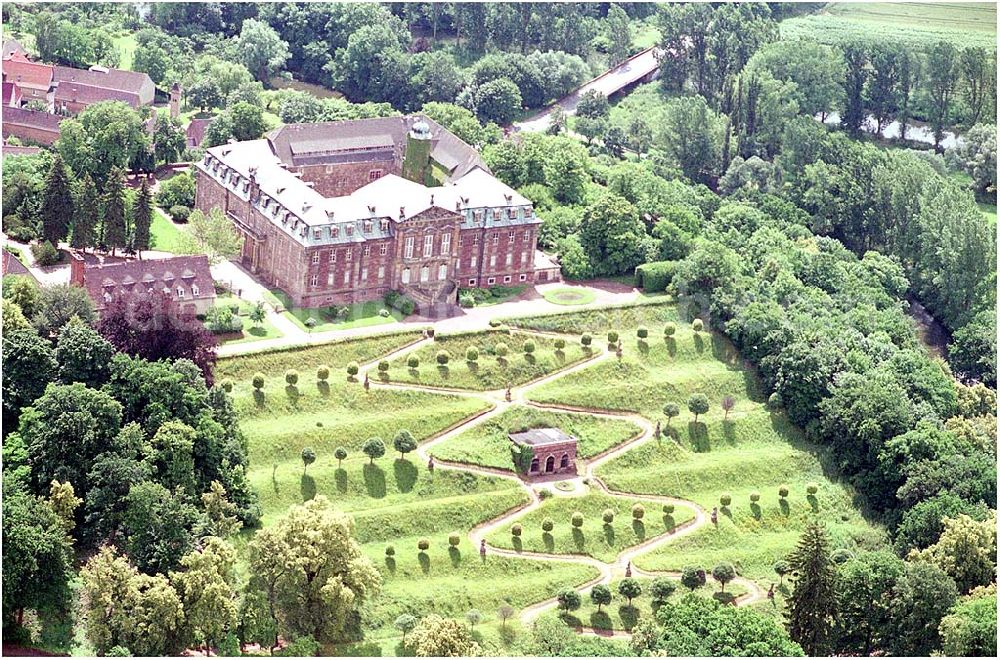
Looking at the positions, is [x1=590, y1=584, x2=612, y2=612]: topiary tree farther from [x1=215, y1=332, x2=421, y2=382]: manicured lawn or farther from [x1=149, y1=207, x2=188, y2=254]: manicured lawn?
[x1=149, y1=207, x2=188, y2=254]: manicured lawn

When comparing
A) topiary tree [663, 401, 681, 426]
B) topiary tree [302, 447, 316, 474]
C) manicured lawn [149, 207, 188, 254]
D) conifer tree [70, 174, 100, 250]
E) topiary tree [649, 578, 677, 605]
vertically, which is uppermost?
conifer tree [70, 174, 100, 250]

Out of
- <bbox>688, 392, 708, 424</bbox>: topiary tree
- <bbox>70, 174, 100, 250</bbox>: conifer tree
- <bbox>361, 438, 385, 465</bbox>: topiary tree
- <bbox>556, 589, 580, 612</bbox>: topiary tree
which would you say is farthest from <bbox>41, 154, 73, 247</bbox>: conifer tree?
<bbox>556, 589, 580, 612</bbox>: topiary tree

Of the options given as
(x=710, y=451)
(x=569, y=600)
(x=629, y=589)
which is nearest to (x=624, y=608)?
(x=629, y=589)

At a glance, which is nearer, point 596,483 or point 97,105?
point 596,483

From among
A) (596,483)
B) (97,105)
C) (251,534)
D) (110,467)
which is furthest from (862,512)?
(97,105)

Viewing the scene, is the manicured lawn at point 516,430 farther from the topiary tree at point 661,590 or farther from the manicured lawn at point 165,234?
the manicured lawn at point 165,234

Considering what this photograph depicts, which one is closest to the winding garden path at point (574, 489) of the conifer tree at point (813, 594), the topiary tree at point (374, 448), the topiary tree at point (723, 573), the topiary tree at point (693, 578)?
the topiary tree at point (723, 573)

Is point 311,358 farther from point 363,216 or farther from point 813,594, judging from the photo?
point 813,594

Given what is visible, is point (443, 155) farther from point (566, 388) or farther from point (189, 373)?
point (189, 373)
